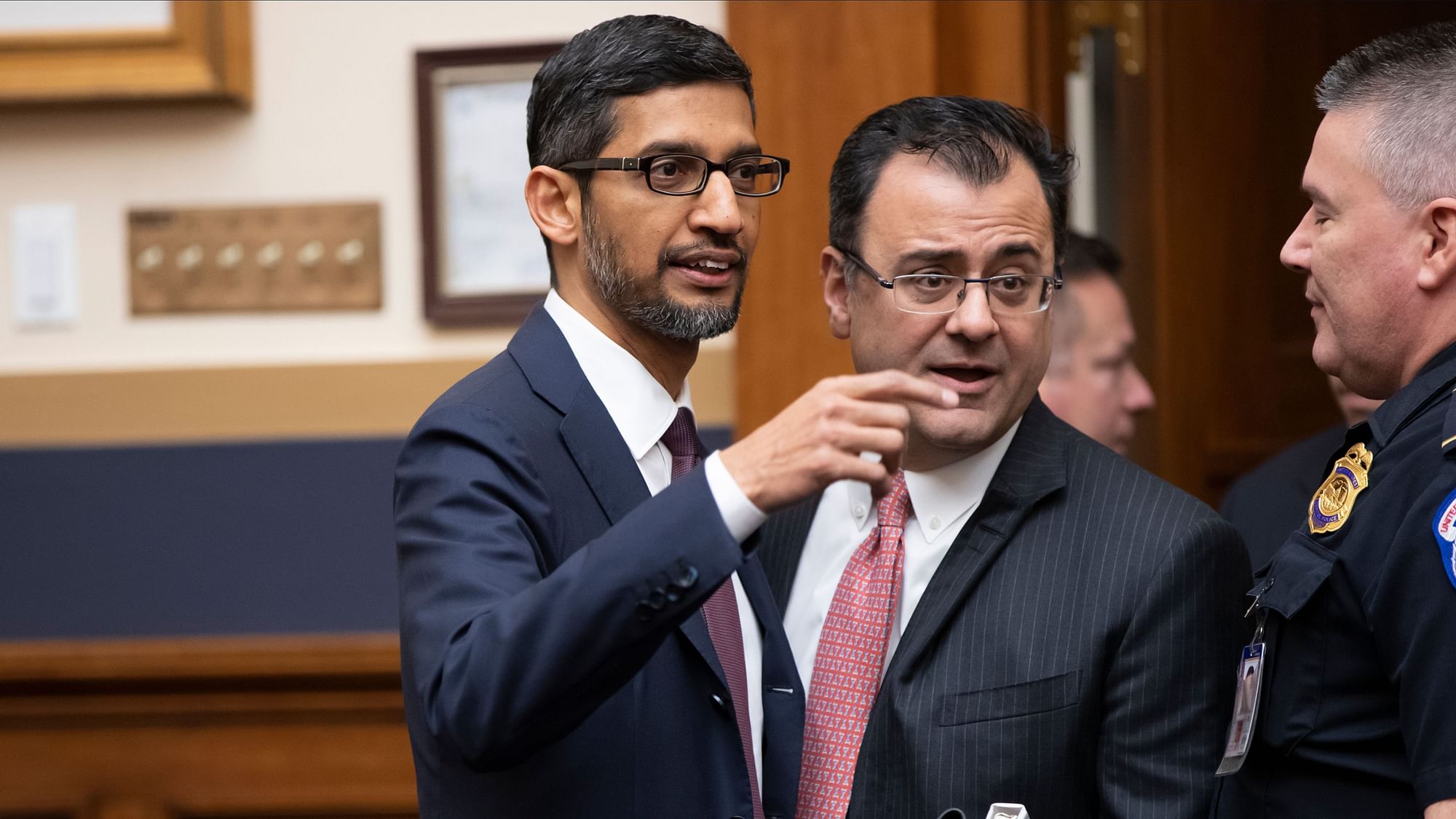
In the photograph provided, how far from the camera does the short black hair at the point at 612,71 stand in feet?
5.04

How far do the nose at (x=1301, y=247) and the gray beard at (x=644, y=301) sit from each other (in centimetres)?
62

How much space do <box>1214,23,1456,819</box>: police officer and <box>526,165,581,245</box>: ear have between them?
805 mm

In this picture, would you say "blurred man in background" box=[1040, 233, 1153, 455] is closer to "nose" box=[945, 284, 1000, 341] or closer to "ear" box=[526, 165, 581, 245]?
"nose" box=[945, 284, 1000, 341]

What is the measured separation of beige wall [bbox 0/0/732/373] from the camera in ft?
8.67

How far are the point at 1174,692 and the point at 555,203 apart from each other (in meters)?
0.86

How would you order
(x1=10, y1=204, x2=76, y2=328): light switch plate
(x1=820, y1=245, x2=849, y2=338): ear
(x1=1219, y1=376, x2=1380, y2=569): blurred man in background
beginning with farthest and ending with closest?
(x1=10, y1=204, x2=76, y2=328): light switch plate, (x1=1219, y1=376, x2=1380, y2=569): blurred man in background, (x1=820, y1=245, x2=849, y2=338): ear

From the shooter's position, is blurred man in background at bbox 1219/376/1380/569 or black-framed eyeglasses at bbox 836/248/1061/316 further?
blurred man in background at bbox 1219/376/1380/569

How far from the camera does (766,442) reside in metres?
1.21

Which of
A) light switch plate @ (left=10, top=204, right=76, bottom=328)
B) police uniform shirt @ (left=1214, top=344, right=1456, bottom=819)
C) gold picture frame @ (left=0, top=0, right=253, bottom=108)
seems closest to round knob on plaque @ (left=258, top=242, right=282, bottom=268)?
gold picture frame @ (left=0, top=0, right=253, bottom=108)

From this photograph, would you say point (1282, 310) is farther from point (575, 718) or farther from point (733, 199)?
point (575, 718)

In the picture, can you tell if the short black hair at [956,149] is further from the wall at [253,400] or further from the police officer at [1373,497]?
the wall at [253,400]

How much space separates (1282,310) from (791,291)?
1.62 metres

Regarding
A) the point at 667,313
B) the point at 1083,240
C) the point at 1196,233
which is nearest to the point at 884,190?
the point at 667,313

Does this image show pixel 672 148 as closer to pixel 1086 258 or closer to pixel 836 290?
pixel 836 290
